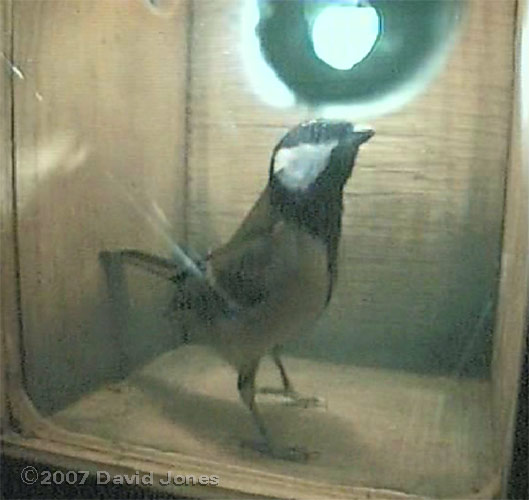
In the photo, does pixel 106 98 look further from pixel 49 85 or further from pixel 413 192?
pixel 413 192

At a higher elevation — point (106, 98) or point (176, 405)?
point (106, 98)

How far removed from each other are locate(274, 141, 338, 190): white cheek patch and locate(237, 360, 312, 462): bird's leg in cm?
11

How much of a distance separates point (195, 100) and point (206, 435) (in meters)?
0.22

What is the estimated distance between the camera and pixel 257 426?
1.97ft

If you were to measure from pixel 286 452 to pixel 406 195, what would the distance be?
0.18m

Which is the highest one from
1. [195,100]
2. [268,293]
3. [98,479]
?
[195,100]

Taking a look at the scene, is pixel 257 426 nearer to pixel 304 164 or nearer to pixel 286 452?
pixel 286 452

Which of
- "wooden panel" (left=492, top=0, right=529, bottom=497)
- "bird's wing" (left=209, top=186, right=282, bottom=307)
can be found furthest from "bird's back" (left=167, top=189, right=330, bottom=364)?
"wooden panel" (left=492, top=0, right=529, bottom=497)

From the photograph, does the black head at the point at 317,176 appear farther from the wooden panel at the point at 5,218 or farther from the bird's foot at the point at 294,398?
the wooden panel at the point at 5,218

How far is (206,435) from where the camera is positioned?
0.61 m

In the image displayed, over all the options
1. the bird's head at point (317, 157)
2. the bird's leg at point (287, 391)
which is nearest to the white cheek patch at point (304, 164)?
the bird's head at point (317, 157)

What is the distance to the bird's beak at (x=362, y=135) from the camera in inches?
23.7

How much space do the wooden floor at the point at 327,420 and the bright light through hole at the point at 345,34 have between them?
0.19 meters

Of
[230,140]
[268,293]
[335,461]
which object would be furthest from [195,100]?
[335,461]
